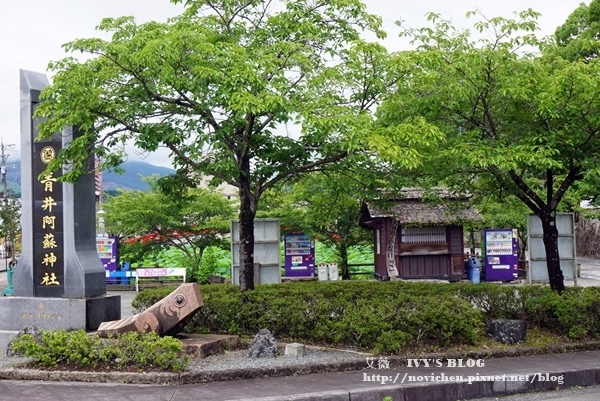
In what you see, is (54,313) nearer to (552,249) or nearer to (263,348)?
(263,348)

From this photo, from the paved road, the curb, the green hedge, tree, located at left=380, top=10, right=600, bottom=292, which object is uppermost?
tree, located at left=380, top=10, right=600, bottom=292

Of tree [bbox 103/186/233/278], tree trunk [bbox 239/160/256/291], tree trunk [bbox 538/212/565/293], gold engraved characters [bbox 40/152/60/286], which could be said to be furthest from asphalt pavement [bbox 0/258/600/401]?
tree [bbox 103/186/233/278]

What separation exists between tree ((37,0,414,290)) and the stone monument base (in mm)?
2536

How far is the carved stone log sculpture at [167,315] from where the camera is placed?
1052 centimetres

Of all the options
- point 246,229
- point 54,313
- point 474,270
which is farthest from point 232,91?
point 474,270

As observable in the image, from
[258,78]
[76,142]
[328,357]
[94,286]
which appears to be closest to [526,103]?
[258,78]

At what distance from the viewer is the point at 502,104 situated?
1278 centimetres

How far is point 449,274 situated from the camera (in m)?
27.6

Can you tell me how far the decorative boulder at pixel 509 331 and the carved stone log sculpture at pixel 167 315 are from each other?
5.29 m

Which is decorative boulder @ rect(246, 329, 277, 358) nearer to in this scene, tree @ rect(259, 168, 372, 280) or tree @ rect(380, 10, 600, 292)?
tree @ rect(380, 10, 600, 292)

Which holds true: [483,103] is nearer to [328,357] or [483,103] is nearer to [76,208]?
[328,357]

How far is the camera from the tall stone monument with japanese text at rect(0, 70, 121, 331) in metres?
13.1

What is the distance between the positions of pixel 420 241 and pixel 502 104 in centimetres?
1504

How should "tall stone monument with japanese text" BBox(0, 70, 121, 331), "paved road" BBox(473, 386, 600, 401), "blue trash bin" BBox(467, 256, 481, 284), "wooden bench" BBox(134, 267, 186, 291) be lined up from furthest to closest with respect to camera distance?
1. "wooden bench" BBox(134, 267, 186, 291)
2. "blue trash bin" BBox(467, 256, 481, 284)
3. "tall stone monument with japanese text" BBox(0, 70, 121, 331)
4. "paved road" BBox(473, 386, 600, 401)
